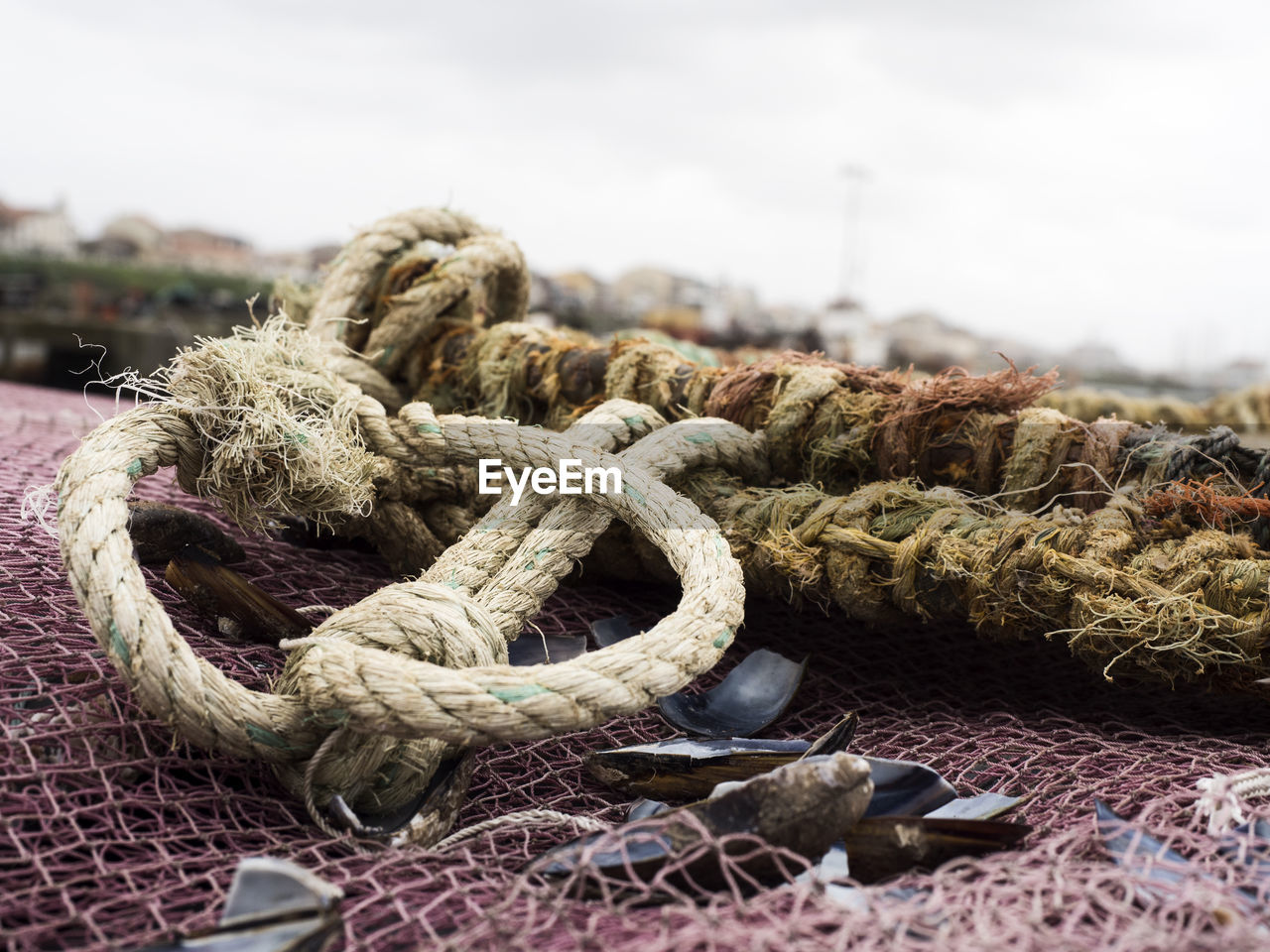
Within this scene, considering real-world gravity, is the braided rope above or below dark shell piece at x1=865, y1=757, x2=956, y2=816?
above

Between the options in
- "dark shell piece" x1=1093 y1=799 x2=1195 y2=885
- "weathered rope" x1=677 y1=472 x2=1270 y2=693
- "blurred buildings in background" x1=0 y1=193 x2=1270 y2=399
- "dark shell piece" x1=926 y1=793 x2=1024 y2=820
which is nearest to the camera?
"dark shell piece" x1=1093 y1=799 x2=1195 y2=885

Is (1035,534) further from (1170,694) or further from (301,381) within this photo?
(301,381)

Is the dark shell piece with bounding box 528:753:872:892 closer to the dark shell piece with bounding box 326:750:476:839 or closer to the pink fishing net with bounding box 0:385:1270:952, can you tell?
the pink fishing net with bounding box 0:385:1270:952

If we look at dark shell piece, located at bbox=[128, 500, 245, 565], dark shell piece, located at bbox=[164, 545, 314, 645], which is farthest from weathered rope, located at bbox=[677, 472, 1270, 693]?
dark shell piece, located at bbox=[128, 500, 245, 565]

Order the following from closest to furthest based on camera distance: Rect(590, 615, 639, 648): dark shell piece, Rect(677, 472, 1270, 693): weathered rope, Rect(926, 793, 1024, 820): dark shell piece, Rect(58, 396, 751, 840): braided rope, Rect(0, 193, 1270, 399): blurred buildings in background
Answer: Rect(58, 396, 751, 840): braided rope < Rect(926, 793, 1024, 820): dark shell piece < Rect(677, 472, 1270, 693): weathered rope < Rect(590, 615, 639, 648): dark shell piece < Rect(0, 193, 1270, 399): blurred buildings in background

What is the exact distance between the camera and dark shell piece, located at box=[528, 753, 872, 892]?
112 centimetres

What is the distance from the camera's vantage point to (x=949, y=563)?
1673mm

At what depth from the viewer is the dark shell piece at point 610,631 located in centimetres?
188

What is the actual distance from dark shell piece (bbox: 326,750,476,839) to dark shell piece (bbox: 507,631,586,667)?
351 millimetres

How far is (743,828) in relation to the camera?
3.78 ft

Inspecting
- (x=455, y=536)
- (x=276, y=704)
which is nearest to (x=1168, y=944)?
(x=276, y=704)

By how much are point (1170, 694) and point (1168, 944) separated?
1112 mm

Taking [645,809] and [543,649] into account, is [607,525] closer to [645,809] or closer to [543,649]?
[543,649]

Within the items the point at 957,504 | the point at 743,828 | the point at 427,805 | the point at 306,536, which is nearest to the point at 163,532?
the point at 306,536
